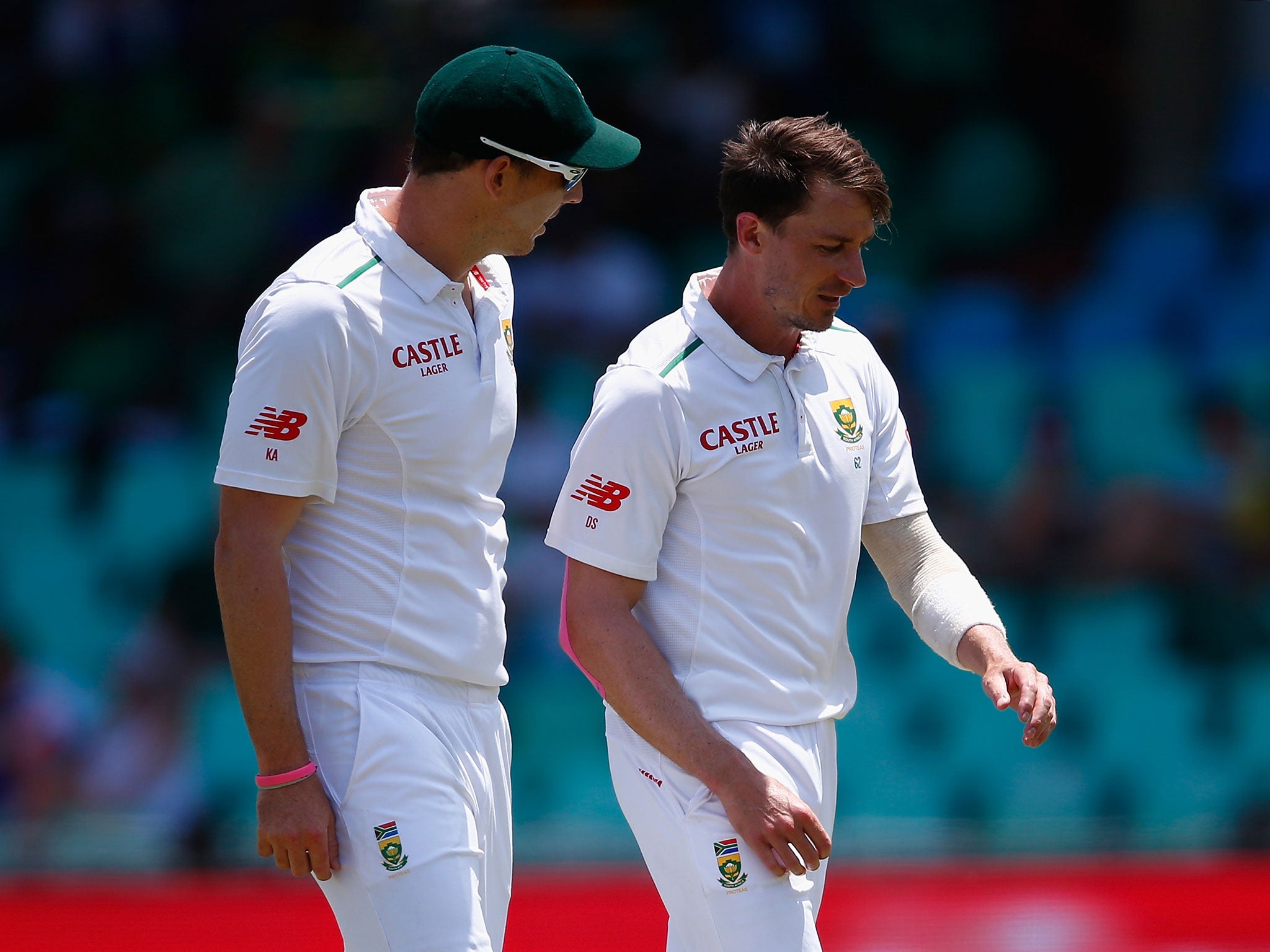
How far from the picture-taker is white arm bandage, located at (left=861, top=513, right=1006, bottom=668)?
2.80 metres

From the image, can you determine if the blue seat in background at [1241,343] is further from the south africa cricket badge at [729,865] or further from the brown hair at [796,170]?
the south africa cricket badge at [729,865]

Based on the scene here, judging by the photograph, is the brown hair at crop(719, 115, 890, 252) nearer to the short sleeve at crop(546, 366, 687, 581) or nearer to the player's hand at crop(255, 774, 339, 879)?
the short sleeve at crop(546, 366, 687, 581)

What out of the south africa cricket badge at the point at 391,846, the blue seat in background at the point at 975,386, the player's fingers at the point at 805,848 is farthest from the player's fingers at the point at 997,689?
the blue seat in background at the point at 975,386

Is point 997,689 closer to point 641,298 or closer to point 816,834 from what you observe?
point 816,834

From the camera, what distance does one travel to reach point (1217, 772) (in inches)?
244

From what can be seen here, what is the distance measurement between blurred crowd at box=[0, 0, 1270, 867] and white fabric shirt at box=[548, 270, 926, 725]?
11.6 feet

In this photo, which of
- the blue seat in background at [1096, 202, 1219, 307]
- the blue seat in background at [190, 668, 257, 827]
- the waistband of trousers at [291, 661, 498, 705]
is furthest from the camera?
the blue seat in background at [1096, 202, 1219, 307]

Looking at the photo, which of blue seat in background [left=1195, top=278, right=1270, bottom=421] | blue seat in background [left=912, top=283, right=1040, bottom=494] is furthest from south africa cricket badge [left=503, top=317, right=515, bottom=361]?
blue seat in background [left=1195, top=278, right=1270, bottom=421]

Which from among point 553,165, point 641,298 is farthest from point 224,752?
point 553,165

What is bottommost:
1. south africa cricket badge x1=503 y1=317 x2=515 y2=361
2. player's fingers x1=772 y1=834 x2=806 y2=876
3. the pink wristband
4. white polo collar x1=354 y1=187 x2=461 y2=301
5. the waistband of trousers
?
player's fingers x1=772 y1=834 x2=806 y2=876

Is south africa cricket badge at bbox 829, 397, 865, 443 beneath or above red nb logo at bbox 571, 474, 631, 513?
above

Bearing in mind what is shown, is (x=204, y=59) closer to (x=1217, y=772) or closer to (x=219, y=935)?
(x=219, y=935)

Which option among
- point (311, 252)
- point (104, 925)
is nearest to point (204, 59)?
point (104, 925)

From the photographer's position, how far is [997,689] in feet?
8.54
